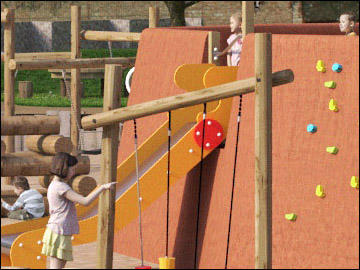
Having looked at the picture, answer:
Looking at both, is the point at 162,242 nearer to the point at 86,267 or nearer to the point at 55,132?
the point at 86,267

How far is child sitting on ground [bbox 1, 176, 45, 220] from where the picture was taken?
46.1 ft

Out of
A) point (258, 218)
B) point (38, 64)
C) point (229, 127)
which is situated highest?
Result: point (38, 64)

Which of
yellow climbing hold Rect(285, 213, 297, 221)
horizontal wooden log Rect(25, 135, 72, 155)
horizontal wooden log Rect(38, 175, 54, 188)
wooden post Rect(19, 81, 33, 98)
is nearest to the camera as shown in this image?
yellow climbing hold Rect(285, 213, 297, 221)

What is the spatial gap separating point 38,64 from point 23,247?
175 inches

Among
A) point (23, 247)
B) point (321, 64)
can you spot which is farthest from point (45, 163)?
point (321, 64)

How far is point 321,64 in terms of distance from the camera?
10.7m

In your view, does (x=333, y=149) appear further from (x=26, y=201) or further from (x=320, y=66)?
(x=26, y=201)

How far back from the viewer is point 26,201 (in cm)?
1409

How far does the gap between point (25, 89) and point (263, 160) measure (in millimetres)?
23550

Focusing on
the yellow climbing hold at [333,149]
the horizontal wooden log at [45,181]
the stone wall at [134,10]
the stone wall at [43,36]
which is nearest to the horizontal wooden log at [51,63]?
the horizontal wooden log at [45,181]

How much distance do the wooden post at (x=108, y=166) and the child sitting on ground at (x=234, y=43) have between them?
155 inches

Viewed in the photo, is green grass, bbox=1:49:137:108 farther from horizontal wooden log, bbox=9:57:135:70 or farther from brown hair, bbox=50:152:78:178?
brown hair, bbox=50:152:78:178

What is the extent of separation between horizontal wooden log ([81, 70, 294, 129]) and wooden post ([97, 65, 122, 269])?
0.32ft

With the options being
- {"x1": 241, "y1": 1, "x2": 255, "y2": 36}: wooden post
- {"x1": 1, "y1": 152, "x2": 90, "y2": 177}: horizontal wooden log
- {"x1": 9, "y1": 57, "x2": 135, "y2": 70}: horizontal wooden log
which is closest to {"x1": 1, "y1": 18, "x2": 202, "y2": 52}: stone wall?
{"x1": 9, "y1": 57, "x2": 135, "y2": 70}: horizontal wooden log
